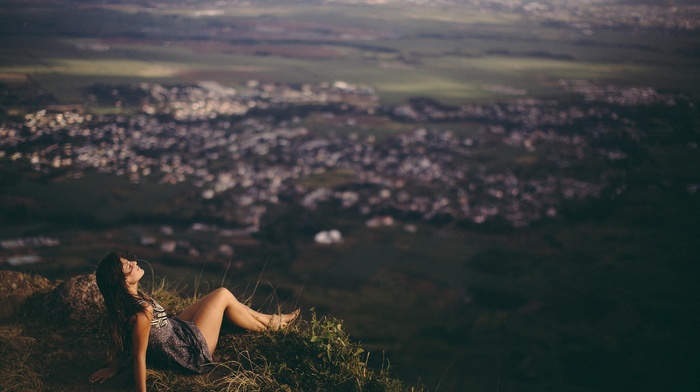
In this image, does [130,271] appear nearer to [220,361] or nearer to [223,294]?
[223,294]

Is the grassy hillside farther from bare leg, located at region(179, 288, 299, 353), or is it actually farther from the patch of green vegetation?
bare leg, located at region(179, 288, 299, 353)

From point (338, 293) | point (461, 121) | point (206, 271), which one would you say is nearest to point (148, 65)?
point (461, 121)

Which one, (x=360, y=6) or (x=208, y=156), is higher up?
(x=360, y=6)

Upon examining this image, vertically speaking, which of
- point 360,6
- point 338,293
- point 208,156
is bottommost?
point 338,293

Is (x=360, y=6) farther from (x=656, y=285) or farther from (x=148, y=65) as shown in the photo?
(x=656, y=285)

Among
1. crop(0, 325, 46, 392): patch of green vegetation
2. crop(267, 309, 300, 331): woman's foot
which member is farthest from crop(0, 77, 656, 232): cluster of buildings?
crop(0, 325, 46, 392): patch of green vegetation

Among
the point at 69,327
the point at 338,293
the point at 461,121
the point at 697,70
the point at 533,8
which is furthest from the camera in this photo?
the point at 533,8
